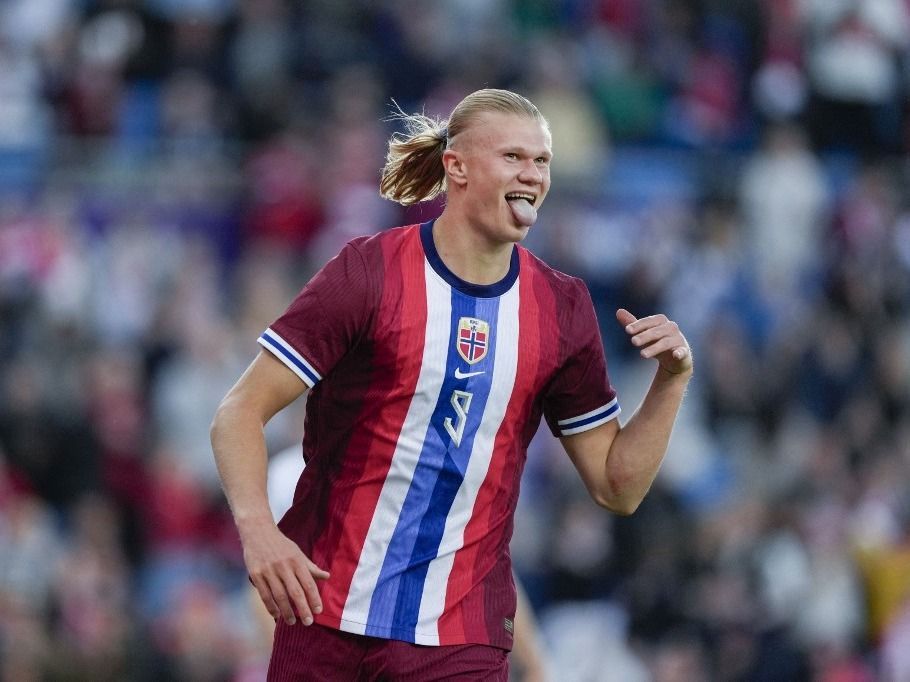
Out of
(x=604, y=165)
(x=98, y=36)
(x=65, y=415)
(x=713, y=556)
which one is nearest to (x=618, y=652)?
(x=713, y=556)

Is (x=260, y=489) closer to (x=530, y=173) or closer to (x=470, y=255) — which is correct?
(x=470, y=255)

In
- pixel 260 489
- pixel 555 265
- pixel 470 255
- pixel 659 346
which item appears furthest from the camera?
pixel 555 265

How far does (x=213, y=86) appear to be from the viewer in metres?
12.9

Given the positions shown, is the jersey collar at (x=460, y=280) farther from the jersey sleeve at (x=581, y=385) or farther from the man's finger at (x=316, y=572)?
the man's finger at (x=316, y=572)

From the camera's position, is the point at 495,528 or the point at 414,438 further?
the point at 495,528

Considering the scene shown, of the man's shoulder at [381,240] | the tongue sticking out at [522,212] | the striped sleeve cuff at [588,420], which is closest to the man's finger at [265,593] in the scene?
the man's shoulder at [381,240]

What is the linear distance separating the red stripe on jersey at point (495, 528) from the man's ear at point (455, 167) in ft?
1.11

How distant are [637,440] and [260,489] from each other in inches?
44.0

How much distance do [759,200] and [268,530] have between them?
969 centimetres

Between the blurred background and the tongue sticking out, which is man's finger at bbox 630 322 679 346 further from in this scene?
the blurred background

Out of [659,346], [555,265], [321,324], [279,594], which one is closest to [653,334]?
[659,346]

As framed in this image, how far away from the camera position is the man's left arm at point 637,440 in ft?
16.0

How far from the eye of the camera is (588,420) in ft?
16.9

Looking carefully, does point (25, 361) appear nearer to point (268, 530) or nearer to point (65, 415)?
point (65, 415)
